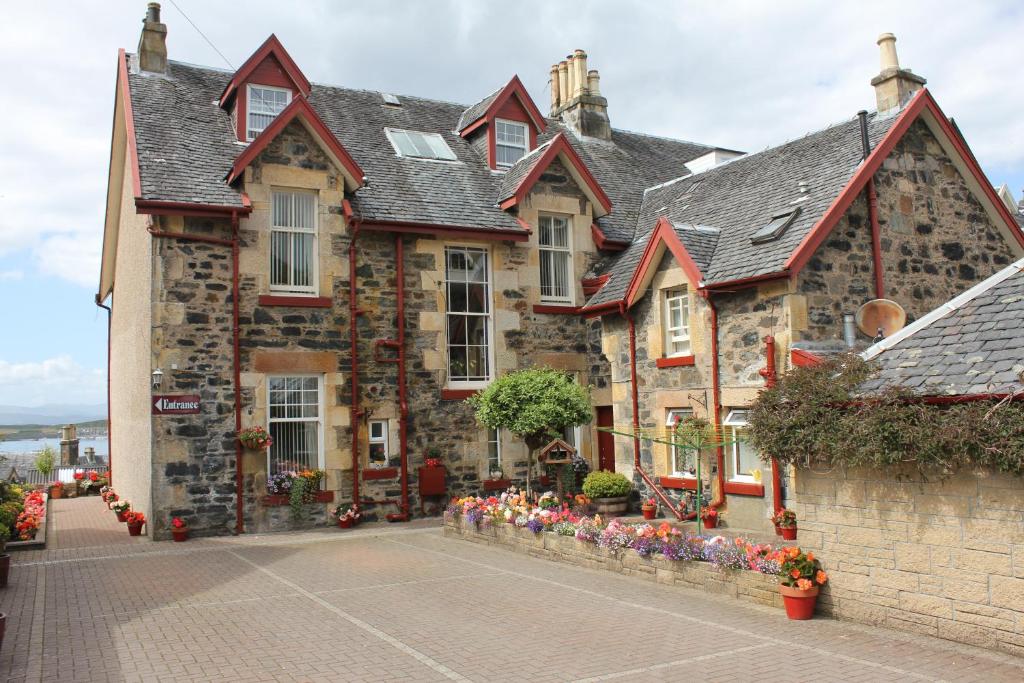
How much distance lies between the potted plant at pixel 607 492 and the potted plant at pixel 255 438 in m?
6.26

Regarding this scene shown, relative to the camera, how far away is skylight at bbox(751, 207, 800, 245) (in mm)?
14750

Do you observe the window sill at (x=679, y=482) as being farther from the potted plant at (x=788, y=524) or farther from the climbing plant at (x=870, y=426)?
the climbing plant at (x=870, y=426)

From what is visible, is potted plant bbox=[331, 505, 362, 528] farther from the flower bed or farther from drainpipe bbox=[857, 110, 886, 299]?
drainpipe bbox=[857, 110, 886, 299]

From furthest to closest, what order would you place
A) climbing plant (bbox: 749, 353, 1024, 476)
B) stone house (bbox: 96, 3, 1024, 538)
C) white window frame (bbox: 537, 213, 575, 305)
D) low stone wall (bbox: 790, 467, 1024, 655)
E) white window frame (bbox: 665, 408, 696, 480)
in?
white window frame (bbox: 537, 213, 575, 305) → white window frame (bbox: 665, 408, 696, 480) → stone house (bbox: 96, 3, 1024, 538) → low stone wall (bbox: 790, 467, 1024, 655) → climbing plant (bbox: 749, 353, 1024, 476)

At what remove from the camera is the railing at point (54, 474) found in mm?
28188

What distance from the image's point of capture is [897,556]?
7.97 metres

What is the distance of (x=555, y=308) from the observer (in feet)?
63.0

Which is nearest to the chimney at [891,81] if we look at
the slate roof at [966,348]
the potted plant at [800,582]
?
the slate roof at [966,348]

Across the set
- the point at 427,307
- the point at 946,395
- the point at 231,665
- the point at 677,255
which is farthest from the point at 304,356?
the point at 946,395

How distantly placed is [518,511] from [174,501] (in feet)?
20.8

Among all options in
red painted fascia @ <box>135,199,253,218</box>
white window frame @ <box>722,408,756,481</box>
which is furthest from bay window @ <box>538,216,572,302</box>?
red painted fascia @ <box>135,199,253,218</box>

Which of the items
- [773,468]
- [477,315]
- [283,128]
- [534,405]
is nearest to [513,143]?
[477,315]

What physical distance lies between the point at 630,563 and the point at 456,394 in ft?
24.6

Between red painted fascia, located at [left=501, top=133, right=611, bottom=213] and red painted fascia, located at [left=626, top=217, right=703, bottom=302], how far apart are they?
3.39 meters
